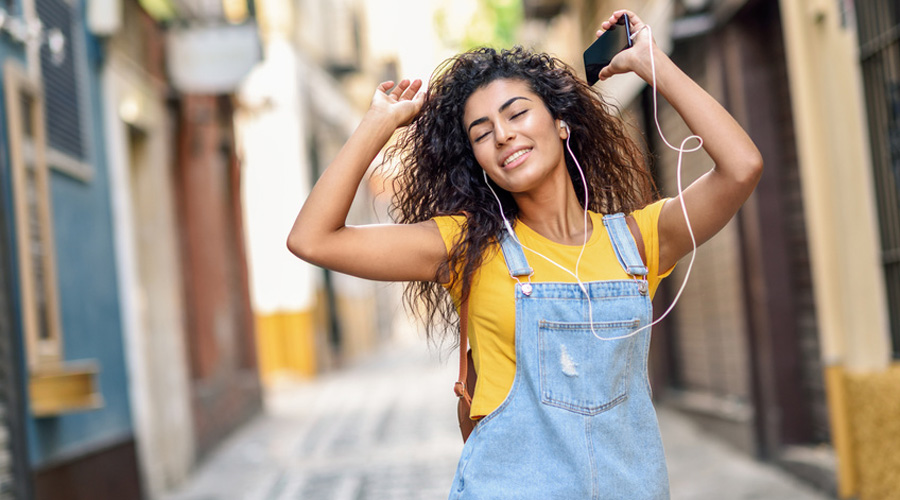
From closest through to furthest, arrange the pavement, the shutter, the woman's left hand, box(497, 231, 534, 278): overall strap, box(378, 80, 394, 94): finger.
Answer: box(497, 231, 534, 278): overall strap
the woman's left hand
box(378, 80, 394, 94): finger
the shutter
the pavement

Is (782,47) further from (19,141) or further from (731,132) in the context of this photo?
(731,132)

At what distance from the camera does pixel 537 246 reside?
2.43 meters

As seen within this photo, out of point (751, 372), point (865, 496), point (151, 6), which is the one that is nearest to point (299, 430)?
point (151, 6)

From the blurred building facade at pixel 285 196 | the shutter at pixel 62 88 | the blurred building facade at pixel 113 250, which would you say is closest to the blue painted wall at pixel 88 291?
the blurred building facade at pixel 113 250

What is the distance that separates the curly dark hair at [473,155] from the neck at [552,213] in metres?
0.04

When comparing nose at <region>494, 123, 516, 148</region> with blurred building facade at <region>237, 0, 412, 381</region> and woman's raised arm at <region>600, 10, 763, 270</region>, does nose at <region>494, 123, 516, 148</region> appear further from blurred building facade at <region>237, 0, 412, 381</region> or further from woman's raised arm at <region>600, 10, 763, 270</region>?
blurred building facade at <region>237, 0, 412, 381</region>

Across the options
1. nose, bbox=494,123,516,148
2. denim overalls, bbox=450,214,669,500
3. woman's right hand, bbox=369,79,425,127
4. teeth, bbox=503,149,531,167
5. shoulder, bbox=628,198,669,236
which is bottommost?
denim overalls, bbox=450,214,669,500

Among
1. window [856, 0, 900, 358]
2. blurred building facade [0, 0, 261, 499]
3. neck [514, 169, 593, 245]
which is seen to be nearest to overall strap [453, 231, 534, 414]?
neck [514, 169, 593, 245]

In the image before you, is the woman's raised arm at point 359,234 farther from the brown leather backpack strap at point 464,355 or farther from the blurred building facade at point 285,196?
the blurred building facade at point 285,196

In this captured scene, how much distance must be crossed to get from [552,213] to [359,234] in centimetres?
45

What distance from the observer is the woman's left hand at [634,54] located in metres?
2.44

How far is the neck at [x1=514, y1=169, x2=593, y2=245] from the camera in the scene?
2496 mm

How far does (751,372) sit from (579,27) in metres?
8.41

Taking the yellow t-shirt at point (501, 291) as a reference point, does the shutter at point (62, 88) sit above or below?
above
